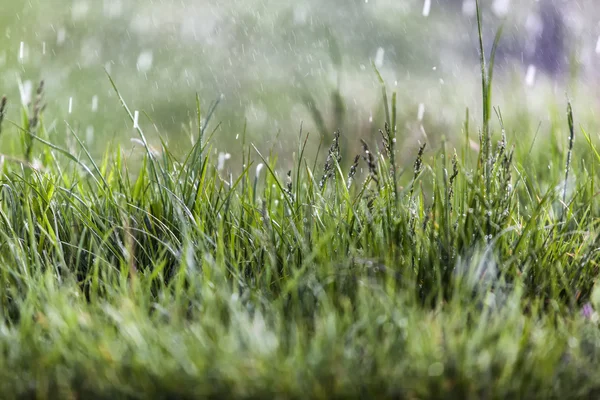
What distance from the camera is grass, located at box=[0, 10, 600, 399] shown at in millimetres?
1162

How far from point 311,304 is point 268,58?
972 cm

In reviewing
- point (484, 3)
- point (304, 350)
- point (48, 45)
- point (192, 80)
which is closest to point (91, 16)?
point (48, 45)

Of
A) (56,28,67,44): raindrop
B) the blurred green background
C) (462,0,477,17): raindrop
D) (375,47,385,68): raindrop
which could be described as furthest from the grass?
(462,0,477,17): raindrop

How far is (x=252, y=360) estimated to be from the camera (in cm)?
116

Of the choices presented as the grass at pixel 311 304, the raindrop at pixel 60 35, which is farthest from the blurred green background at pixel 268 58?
the grass at pixel 311 304

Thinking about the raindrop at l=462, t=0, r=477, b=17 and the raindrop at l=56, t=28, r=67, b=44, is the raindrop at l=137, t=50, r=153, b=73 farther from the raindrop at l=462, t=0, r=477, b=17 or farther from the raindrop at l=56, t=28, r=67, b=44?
the raindrop at l=462, t=0, r=477, b=17

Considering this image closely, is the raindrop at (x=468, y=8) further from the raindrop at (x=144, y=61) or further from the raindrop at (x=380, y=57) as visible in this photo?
the raindrop at (x=144, y=61)

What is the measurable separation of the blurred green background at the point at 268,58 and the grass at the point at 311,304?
16.5 ft

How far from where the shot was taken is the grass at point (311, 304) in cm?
116

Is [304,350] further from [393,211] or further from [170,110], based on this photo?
[170,110]

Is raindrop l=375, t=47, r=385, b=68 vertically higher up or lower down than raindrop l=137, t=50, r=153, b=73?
higher up

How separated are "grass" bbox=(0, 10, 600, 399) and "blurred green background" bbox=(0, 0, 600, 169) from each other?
502 centimetres

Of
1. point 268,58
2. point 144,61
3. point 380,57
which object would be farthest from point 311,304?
point 268,58

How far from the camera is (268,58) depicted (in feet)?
35.7
